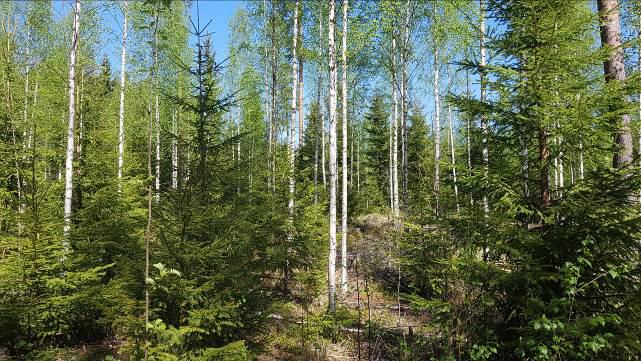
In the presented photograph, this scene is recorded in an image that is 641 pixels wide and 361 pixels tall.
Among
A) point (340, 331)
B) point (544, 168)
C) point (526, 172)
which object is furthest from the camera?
point (340, 331)

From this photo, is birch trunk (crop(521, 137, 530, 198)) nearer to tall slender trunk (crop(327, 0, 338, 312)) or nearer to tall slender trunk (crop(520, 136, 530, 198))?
tall slender trunk (crop(520, 136, 530, 198))

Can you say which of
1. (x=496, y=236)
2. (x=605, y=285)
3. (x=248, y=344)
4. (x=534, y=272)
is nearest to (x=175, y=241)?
(x=248, y=344)

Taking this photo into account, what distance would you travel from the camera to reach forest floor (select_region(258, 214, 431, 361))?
6.72 m

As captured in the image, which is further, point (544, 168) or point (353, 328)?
point (353, 328)

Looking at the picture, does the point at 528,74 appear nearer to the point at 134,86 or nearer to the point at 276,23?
the point at 276,23

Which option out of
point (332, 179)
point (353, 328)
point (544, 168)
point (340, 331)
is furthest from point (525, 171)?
point (353, 328)

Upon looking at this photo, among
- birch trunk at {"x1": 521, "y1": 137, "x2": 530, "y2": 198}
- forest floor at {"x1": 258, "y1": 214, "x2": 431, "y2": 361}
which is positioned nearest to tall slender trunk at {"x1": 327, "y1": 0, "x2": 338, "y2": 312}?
forest floor at {"x1": 258, "y1": 214, "x2": 431, "y2": 361}

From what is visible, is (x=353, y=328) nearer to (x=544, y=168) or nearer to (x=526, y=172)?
(x=526, y=172)

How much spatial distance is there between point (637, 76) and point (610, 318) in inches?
106

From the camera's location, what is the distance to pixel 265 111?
92.1ft

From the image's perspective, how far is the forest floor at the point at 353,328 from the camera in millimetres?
6717

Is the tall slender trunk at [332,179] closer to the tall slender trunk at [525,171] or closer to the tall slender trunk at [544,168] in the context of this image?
the tall slender trunk at [525,171]

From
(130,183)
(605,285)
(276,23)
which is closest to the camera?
(605,285)

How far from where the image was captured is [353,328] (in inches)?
347
